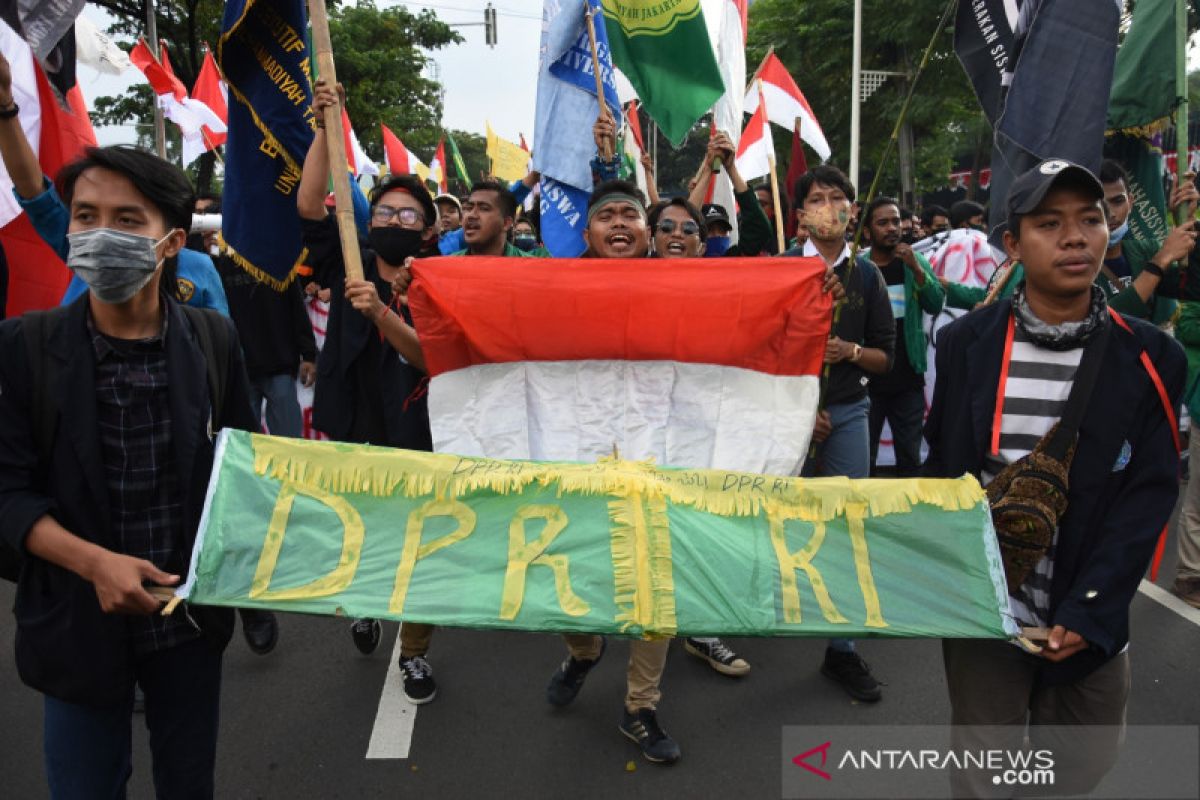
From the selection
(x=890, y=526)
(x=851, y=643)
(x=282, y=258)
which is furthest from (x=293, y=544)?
(x=851, y=643)

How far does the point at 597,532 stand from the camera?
7.25 ft

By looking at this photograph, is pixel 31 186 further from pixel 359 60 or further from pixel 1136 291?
pixel 359 60

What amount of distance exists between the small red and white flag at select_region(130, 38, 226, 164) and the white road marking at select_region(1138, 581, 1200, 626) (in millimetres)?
9482

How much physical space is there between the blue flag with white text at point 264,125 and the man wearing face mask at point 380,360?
0.14 meters

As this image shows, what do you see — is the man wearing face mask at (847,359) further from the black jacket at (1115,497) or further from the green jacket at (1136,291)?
the black jacket at (1115,497)

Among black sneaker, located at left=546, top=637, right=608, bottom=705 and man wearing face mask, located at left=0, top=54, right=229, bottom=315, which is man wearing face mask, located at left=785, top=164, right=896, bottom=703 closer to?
black sneaker, located at left=546, top=637, right=608, bottom=705

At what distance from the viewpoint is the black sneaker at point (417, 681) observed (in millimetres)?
3586

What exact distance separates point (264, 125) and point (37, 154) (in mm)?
1177

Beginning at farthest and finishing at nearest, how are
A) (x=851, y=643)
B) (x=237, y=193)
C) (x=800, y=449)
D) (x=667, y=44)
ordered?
(x=667, y=44) → (x=851, y=643) → (x=237, y=193) → (x=800, y=449)

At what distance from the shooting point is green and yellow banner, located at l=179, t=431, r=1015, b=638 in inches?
82.0

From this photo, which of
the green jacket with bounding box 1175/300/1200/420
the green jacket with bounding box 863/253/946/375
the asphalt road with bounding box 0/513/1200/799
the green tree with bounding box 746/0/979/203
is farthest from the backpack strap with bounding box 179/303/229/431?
the green tree with bounding box 746/0/979/203

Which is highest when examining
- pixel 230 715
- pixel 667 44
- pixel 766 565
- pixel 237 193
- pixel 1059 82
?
pixel 667 44

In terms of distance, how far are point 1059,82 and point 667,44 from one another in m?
1.95

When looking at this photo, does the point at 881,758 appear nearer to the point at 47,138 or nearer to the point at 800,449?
the point at 800,449
